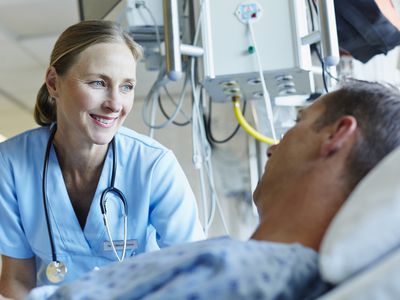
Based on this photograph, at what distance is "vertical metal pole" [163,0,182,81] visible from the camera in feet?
5.74

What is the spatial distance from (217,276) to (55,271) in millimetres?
939

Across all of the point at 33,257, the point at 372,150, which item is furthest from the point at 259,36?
the point at 372,150

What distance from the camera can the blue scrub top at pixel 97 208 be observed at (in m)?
1.65

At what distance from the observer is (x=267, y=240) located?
0.92 m

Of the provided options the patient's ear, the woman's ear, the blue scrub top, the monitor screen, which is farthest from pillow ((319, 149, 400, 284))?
the monitor screen

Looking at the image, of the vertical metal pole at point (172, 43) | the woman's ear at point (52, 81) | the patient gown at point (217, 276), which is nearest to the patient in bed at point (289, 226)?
the patient gown at point (217, 276)

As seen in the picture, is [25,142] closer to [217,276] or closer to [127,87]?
[127,87]

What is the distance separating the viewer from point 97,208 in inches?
65.3

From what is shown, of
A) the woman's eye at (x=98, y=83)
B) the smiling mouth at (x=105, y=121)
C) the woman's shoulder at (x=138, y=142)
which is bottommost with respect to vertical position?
the woman's shoulder at (x=138, y=142)

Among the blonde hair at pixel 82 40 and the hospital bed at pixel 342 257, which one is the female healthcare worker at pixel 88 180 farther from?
the hospital bed at pixel 342 257

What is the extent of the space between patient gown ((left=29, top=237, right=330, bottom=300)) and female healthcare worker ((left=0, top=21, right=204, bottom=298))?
31.1 inches

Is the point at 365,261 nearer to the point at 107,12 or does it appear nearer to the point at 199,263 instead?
the point at 199,263

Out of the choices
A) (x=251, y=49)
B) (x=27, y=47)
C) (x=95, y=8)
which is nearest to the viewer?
(x=251, y=49)

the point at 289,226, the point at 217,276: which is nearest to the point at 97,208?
the point at 289,226
